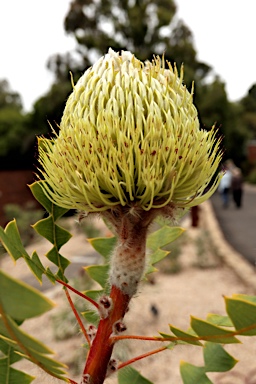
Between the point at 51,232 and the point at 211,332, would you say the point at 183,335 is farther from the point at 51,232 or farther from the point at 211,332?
the point at 51,232

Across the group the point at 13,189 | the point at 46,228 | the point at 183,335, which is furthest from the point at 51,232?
the point at 13,189

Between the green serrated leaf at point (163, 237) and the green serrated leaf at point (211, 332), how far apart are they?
1.47 ft

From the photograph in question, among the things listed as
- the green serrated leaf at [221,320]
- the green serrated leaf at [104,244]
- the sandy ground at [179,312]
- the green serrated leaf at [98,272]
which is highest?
the green serrated leaf at [104,244]

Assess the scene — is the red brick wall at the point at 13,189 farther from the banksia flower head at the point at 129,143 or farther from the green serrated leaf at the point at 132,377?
the banksia flower head at the point at 129,143

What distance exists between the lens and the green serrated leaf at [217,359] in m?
0.91

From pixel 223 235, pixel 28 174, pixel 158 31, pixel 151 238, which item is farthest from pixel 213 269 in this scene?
pixel 158 31

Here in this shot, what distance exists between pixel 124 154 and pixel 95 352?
354 millimetres

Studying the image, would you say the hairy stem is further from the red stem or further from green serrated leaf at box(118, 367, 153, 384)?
green serrated leaf at box(118, 367, 153, 384)

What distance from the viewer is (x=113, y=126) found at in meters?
0.74

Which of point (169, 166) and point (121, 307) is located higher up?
point (169, 166)

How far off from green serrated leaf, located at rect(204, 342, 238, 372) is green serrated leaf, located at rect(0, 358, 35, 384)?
0.37 m

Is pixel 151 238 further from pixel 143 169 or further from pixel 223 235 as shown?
pixel 223 235

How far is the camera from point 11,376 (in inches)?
36.0

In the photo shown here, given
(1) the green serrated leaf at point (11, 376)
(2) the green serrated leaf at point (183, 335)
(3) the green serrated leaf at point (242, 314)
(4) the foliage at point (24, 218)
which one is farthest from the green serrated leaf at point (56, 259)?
(4) the foliage at point (24, 218)
